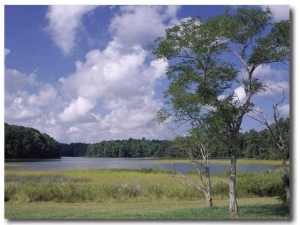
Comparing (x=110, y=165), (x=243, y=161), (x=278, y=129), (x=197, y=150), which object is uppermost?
(x=278, y=129)

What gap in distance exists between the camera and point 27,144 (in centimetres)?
902

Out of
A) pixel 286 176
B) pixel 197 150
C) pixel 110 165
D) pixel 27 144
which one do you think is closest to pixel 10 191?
pixel 27 144

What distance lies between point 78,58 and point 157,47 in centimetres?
141

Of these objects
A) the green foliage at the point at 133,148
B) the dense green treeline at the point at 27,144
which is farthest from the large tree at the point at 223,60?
the dense green treeline at the point at 27,144

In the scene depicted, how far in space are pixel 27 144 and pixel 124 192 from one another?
2.75 meters

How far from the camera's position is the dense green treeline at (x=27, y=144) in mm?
8430

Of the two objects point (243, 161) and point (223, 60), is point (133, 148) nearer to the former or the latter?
point (243, 161)

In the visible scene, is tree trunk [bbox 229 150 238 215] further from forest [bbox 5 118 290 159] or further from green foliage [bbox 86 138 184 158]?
green foliage [bbox 86 138 184 158]

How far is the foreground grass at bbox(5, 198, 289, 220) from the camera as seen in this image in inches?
313

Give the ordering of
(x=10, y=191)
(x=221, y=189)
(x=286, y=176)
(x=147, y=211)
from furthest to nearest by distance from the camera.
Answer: (x=221, y=189) < (x=10, y=191) < (x=147, y=211) < (x=286, y=176)

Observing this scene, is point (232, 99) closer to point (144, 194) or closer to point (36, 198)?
point (144, 194)

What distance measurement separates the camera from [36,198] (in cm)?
1020

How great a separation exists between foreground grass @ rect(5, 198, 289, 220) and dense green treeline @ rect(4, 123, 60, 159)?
1.00m

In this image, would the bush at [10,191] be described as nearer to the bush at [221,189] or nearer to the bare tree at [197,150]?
the bare tree at [197,150]
